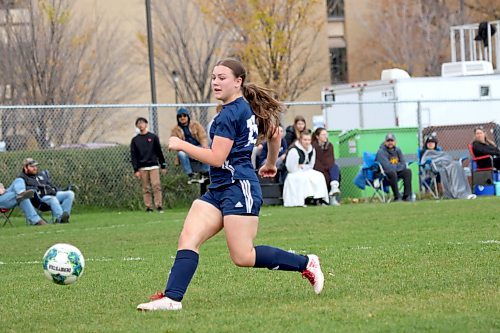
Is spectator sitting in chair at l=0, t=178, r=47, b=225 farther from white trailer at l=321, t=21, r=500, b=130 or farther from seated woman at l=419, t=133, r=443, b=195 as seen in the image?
white trailer at l=321, t=21, r=500, b=130

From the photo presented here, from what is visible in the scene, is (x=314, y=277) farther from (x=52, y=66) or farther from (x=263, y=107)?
(x=52, y=66)

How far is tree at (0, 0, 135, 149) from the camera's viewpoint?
23766 mm

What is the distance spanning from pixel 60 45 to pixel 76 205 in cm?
751

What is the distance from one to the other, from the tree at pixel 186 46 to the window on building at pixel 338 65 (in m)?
9.44

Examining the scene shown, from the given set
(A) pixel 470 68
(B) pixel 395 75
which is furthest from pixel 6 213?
(A) pixel 470 68

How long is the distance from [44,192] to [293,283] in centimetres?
1095

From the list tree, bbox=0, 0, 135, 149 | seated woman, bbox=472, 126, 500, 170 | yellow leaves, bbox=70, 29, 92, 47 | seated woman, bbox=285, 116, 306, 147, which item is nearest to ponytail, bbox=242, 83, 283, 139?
seated woman, bbox=285, 116, 306, 147

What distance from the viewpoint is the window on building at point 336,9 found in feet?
147

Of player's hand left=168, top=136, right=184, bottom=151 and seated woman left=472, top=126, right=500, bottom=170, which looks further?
seated woman left=472, top=126, right=500, bottom=170

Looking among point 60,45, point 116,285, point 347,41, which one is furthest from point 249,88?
point 347,41

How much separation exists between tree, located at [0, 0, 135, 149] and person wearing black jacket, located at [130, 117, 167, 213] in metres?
2.32

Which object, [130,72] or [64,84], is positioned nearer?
[64,84]

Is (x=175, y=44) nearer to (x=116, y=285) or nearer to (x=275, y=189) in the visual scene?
(x=275, y=189)

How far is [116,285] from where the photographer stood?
9.32 meters
